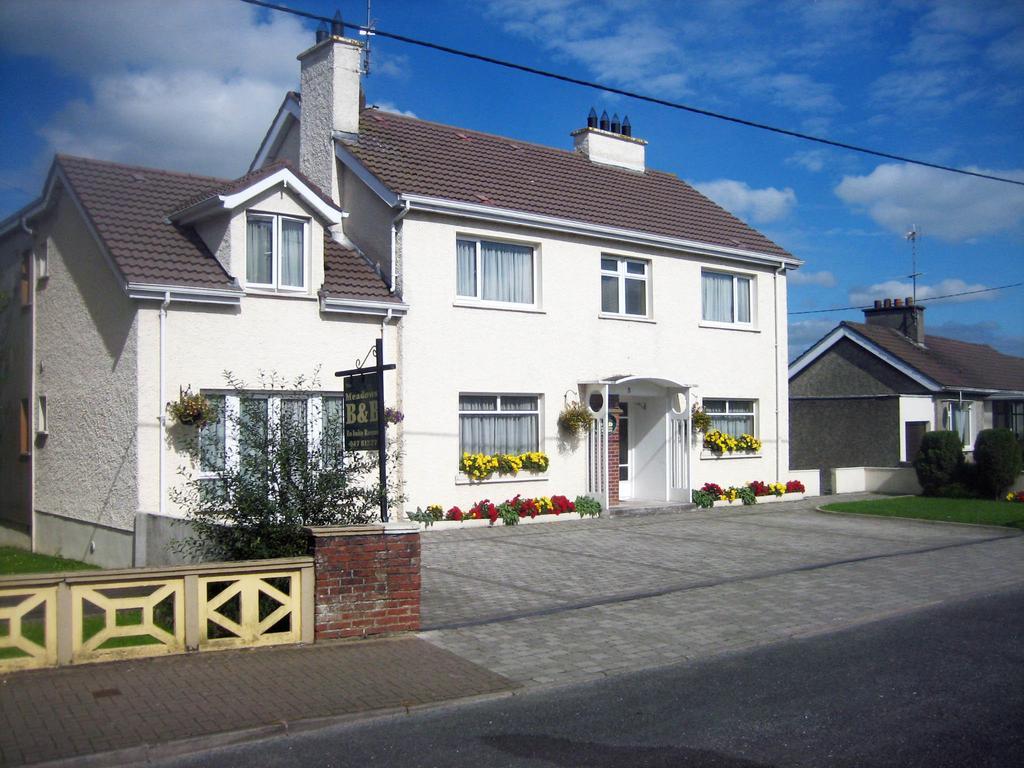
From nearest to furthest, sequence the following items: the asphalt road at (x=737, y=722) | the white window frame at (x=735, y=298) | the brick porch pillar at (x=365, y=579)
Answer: the asphalt road at (x=737, y=722) < the brick porch pillar at (x=365, y=579) < the white window frame at (x=735, y=298)

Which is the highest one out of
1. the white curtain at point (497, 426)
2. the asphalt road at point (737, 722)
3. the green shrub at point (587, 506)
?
the white curtain at point (497, 426)

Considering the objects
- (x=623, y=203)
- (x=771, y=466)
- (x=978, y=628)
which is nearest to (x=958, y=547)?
(x=978, y=628)

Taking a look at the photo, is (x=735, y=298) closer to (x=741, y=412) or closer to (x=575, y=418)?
(x=741, y=412)

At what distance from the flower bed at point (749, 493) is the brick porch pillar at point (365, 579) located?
43.4 feet

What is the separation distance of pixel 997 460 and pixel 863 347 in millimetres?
8142

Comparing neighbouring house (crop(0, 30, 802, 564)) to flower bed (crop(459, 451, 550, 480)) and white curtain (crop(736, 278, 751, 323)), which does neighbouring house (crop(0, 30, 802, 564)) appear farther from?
flower bed (crop(459, 451, 550, 480))

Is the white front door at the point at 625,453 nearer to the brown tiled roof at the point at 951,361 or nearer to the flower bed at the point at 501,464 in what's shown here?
the flower bed at the point at 501,464

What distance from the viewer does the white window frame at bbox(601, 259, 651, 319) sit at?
2102cm

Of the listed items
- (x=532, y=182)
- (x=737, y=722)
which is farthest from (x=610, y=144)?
(x=737, y=722)

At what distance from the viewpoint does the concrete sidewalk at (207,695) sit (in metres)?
6.44

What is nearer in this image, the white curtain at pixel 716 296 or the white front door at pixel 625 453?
the white front door at pixel 625 453

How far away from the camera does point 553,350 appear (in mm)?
19781

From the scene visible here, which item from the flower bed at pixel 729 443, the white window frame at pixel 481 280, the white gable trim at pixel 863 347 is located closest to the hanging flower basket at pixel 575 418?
the white window frame at pixel 481 280

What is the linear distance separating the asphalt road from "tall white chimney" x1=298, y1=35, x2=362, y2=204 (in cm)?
1405
